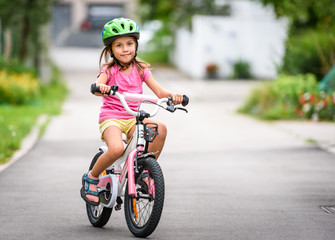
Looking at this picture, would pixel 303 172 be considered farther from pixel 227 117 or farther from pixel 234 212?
pixel 227 117

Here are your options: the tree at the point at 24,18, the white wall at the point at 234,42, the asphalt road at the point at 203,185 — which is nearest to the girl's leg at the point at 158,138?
the asphalt road at the point at 203,185

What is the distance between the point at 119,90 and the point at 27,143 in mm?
6212

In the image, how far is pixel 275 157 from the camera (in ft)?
35.9

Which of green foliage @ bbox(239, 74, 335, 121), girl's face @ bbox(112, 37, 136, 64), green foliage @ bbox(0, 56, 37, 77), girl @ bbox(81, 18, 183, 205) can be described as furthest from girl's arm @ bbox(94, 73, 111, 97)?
green foliage @ bbox(0, 56, 37, 77)

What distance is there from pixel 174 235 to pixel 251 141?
693 centimetres

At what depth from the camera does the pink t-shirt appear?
20.5 feet

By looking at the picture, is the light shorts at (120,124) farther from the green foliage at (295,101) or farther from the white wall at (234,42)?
the white wall at (234,42)

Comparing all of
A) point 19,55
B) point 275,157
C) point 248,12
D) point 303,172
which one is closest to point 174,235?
point 303,172

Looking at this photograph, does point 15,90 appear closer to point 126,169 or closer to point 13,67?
point 13,67

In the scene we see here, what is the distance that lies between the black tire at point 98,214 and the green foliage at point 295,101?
30.5 feet

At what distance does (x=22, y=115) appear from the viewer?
15.8m

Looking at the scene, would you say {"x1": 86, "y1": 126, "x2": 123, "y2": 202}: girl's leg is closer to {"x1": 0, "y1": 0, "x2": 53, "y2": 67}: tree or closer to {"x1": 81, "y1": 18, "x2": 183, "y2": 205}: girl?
{"x1": 81, "y1": 18, "x2": 183, "y2": 205}: girl

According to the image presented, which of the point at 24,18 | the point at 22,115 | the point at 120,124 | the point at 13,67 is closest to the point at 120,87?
the point at 120,124

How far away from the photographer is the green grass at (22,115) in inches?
454
